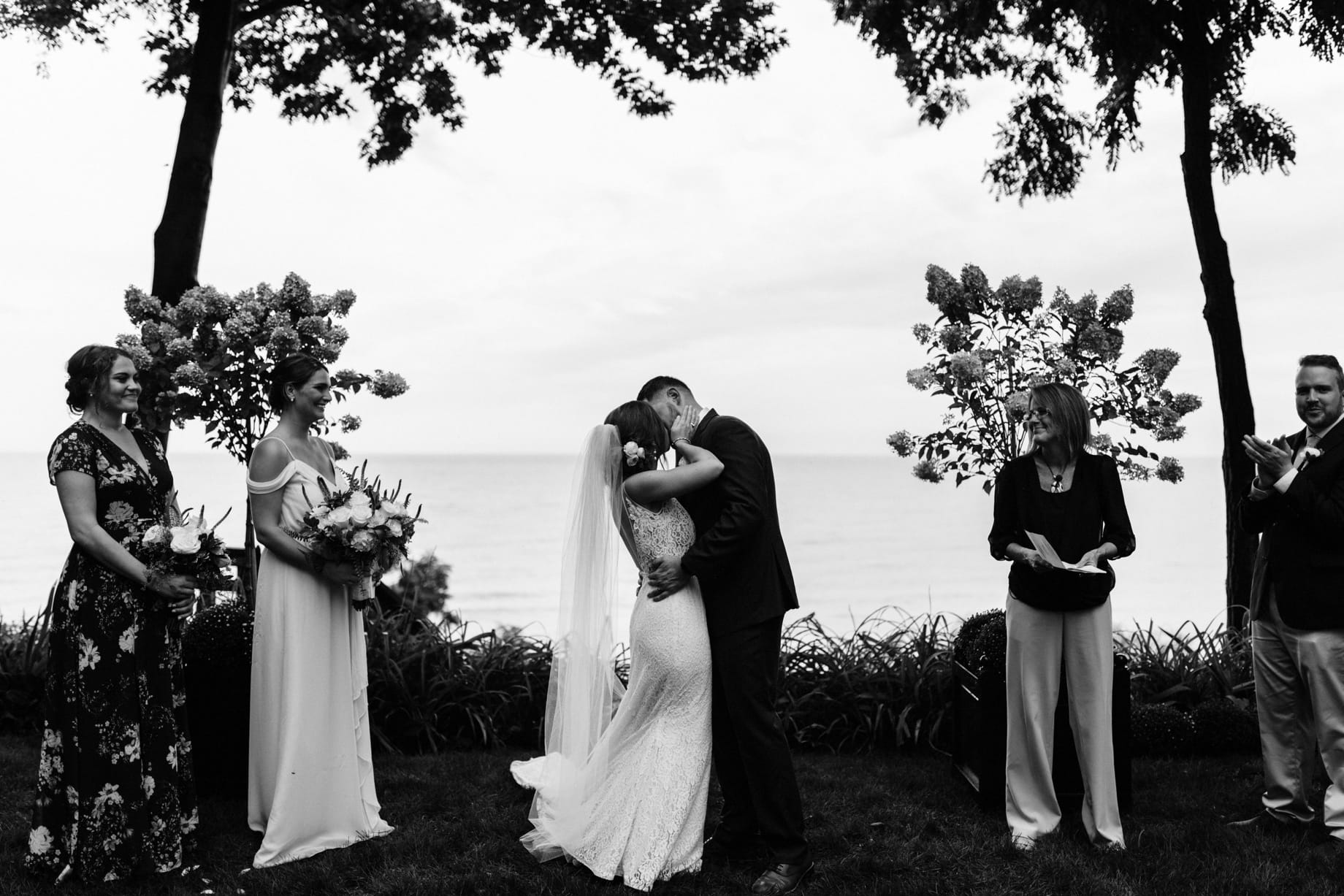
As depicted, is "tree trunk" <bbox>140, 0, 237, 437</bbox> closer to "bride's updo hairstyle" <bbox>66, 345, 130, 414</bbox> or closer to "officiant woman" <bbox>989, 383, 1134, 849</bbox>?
"bride's updo hairstyle" <bbox>66, 345, 130, 414</bbox>

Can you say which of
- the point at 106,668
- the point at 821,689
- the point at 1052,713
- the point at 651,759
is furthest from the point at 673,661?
the point at 821,689

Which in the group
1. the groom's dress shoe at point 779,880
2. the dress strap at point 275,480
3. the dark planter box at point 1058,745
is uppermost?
the dress strap at point 275,480

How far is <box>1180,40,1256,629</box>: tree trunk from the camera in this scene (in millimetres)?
7789

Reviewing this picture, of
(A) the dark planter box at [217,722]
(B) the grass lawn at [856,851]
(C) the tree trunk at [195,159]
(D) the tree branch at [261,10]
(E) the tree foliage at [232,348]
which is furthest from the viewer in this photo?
(D) the tree branch at [261,10]

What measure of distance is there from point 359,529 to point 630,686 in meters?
1.37

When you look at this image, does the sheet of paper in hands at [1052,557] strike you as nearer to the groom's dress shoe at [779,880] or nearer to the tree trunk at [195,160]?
the groom's dress shoe at [779,880]

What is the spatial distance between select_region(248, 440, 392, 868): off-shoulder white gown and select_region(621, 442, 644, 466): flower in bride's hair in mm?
1487

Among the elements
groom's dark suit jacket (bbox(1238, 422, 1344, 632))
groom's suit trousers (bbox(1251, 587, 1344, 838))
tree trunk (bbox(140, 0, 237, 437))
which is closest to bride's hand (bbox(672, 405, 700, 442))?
Answer: groom's dark suit jacket (bbox(1238, 422, 1344, 632))

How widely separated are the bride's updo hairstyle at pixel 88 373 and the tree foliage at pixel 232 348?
73.5 inches

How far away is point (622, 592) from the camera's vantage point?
2606cm

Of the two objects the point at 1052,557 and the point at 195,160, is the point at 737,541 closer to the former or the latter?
the point at 1052,557

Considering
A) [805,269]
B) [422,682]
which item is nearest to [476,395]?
[805,269]

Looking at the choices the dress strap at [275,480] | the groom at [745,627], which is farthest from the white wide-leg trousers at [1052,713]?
the dress strap at [275,480]

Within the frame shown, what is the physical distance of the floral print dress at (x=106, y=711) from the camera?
4.11 m
